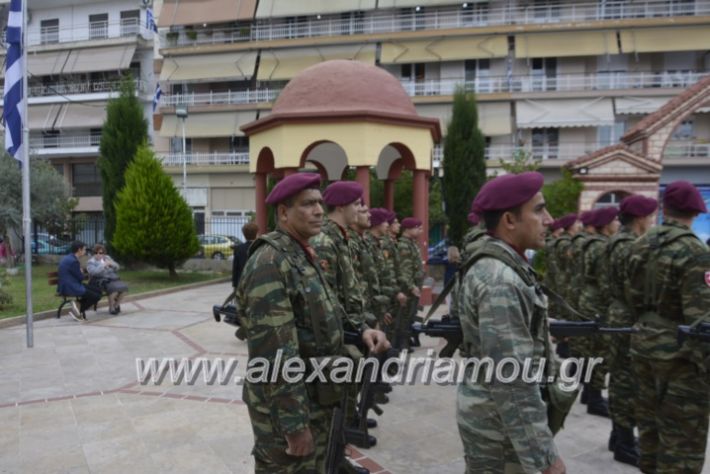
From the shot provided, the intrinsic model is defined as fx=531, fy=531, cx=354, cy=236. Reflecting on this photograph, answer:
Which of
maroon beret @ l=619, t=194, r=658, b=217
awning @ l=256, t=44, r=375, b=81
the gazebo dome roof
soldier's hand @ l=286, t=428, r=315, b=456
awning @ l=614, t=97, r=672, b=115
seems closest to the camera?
soldier's hand @ l=286, t=428, r=315, b=456

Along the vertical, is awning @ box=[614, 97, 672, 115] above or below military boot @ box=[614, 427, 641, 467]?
above

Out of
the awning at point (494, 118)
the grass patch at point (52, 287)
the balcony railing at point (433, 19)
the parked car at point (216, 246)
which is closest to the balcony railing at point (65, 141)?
the balcony railing at point (433, 19)

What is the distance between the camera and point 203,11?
28.8 meters

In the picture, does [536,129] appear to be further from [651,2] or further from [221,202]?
[221,202]

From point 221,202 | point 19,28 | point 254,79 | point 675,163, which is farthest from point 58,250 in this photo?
point 675,163

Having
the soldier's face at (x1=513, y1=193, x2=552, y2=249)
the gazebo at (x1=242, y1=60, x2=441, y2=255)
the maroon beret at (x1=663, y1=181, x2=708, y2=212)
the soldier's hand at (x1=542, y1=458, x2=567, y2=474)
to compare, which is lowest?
the soldier's hand at (x1=542, y1=458, x2=567, y2=474)

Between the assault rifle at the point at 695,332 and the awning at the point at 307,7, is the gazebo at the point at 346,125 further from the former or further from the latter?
the awning at the point at 307,7

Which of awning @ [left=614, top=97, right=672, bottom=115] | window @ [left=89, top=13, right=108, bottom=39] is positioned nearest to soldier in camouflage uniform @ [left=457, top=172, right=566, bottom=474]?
awning @ [left=614, top=97, right=672, bottom=115]

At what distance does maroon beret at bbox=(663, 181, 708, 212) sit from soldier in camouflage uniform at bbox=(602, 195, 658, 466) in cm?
59

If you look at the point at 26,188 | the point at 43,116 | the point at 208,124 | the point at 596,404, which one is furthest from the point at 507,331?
the point at 43,116

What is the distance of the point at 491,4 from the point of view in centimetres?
2636

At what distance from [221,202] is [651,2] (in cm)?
2363

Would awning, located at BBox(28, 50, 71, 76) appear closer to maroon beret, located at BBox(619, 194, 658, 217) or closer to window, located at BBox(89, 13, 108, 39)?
window, located at BBox(89, 13, 108, 39)

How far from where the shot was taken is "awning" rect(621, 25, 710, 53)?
77.6ft
